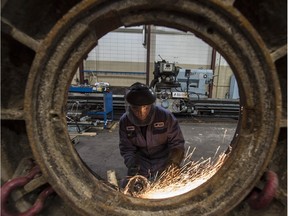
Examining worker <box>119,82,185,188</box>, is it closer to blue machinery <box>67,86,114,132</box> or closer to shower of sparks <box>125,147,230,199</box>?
shower of sparks <box>125,147,230,199</box>

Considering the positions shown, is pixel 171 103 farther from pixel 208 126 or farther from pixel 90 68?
pixel 90 68

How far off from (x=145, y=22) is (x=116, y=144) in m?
3.56

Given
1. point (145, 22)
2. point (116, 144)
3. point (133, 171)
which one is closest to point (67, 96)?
point (145, 22)

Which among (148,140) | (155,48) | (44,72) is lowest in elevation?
(148,140)

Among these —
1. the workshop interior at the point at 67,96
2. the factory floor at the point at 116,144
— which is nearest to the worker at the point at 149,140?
the factory floor at the point at 116,144

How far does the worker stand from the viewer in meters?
2.29

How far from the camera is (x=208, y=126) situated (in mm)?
5793

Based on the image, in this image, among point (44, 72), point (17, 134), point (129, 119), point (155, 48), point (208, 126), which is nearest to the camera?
point (44, 72)

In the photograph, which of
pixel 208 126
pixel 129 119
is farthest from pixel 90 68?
pixel 129 119

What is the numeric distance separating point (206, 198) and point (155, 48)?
7818mm

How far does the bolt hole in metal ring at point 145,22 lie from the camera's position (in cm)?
80

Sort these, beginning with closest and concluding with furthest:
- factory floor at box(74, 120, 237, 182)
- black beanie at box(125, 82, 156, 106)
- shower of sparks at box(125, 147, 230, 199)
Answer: shower of sparks at box(125, 147, 230, 199) → black beanie at box(125, 82, 156, 106) → factory floor at box(74, 120, 237, 182)

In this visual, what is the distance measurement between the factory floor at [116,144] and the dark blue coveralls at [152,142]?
0.44 m

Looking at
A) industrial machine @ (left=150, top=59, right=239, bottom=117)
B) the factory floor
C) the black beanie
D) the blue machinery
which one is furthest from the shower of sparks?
industrial machine @ (left=150, top=59, right=239, bottom=117)
